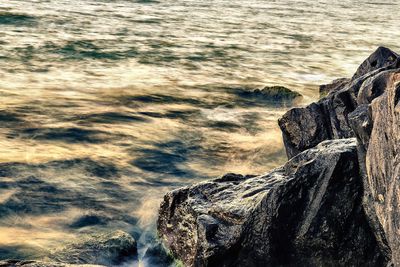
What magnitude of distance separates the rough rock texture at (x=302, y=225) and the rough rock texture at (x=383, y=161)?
0.25 metres

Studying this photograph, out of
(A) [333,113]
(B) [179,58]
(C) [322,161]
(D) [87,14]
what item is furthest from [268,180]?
(D) [87,14]

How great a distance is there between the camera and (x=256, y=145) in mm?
16031

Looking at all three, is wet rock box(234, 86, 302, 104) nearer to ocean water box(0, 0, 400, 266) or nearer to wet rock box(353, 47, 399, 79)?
ocean water box(0, 0, 400, 266)

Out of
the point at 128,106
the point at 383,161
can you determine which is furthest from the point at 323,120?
the point at 128,106

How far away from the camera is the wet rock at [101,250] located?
28.3 feet

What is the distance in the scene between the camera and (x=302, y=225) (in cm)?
755

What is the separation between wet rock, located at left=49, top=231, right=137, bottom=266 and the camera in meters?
8.62

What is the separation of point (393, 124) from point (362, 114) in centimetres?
143

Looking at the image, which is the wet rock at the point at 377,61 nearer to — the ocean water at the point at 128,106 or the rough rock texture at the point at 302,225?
the ocean water at the point at 128,106

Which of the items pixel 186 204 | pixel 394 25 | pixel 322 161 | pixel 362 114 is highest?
pixel 362 114

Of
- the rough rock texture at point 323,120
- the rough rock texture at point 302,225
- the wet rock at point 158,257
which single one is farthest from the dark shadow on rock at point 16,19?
the rough rock texture at point 302,225

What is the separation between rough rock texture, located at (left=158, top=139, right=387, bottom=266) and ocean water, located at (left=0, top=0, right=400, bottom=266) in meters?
1.83

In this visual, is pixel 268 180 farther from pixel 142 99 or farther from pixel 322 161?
pixel 142 99

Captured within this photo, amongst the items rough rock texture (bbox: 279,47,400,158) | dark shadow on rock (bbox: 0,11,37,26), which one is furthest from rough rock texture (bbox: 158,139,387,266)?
dark shadow on rock (bbox: 0,11,37,26)
